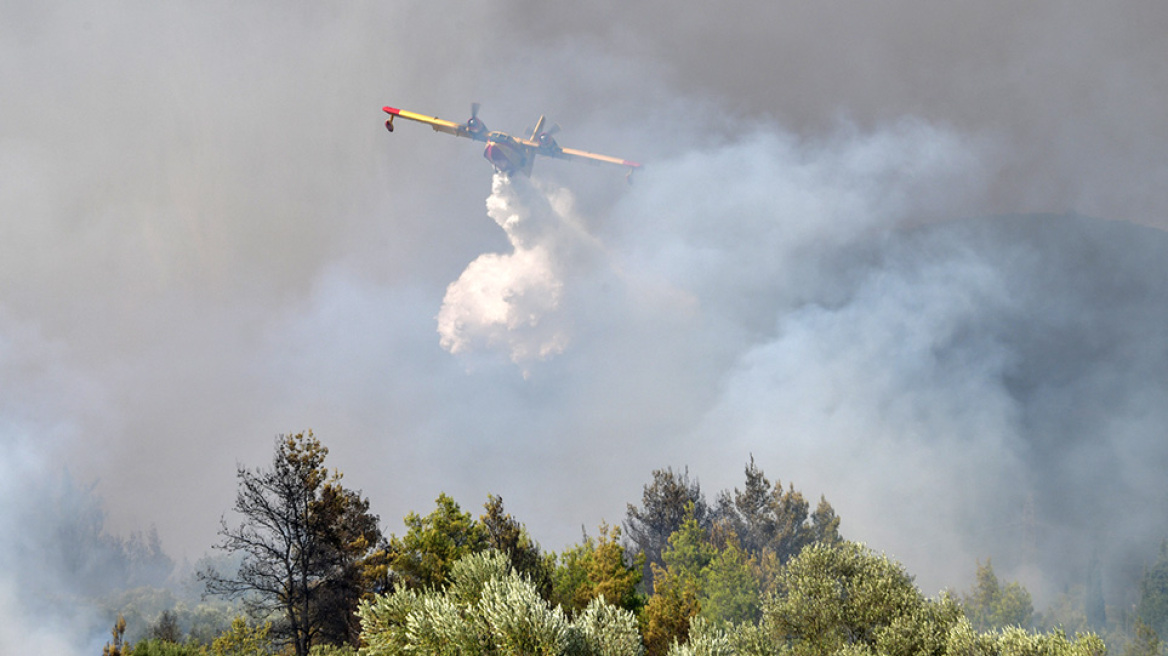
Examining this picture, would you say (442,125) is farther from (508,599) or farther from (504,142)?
(508,599)

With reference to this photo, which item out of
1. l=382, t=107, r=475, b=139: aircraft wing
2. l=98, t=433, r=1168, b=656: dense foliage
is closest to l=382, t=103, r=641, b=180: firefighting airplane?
l=382, t=107, r=475, b=139: aircraft wing

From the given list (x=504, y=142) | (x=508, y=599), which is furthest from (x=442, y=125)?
(x=508, y=599)

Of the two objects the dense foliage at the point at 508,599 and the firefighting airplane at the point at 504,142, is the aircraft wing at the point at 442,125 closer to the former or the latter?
the firefighting airplane at the point at 504,142

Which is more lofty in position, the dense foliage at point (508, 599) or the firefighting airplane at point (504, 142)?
the firefighting airplane at point (504, 142)

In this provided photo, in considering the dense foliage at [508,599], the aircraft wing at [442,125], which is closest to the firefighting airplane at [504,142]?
the aircraft wing at [442,125]

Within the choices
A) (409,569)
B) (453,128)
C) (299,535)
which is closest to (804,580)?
(409,569)

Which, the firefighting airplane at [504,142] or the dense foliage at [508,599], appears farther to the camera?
the firefighting airplane at [504,142]

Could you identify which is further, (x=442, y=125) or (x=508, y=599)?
(x=442, y=125)

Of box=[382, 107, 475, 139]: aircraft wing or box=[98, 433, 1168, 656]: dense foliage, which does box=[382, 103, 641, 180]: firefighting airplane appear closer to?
box=[382, 107, 475, 139]: aircraft wing

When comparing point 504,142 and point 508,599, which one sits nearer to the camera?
point 508,599

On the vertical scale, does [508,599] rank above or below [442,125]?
below

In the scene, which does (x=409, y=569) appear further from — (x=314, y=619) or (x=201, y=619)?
(x=201, y=619)

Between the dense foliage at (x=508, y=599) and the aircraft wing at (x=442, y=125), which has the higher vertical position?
the aircraft wing at (x=442, y=125)

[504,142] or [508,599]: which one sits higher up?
[504,142]
